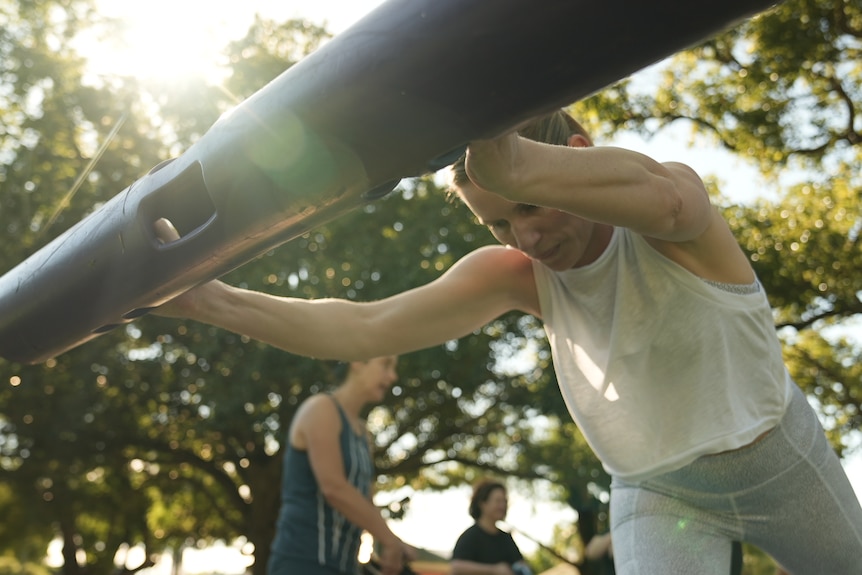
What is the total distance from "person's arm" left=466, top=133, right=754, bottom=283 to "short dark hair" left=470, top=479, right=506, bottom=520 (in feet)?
17.9

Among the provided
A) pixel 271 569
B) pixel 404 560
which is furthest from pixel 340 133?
pixel 404 560

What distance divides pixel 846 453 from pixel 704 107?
6635 millimetres

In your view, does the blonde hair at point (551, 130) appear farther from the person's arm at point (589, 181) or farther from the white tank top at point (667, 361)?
the person's arm at point (589, 181)

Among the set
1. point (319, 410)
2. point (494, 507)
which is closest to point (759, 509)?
point (319, 410)

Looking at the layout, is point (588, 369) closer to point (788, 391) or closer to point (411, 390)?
point (788, 391)

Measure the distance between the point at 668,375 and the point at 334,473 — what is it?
2334 mm

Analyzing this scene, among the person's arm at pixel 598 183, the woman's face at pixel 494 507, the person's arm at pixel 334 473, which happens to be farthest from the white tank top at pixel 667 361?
the woman's face at pixel 494 507

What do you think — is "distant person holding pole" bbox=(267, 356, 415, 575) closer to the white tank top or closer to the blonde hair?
the white tank top

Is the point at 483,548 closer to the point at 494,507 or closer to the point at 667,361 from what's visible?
the point at 494,507

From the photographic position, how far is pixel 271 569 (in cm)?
401

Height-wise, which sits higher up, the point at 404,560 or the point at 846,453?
the point at 404,560

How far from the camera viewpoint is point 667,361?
1.98 meters

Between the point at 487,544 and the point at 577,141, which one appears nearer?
the point at 577,141

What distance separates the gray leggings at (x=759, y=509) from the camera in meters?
1.97
